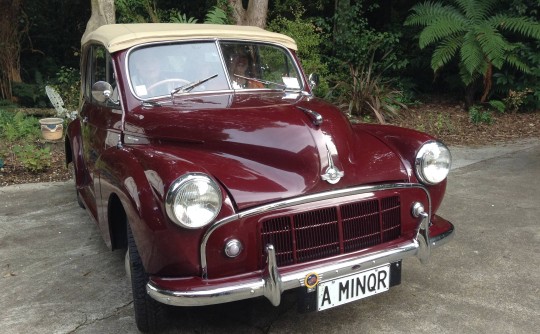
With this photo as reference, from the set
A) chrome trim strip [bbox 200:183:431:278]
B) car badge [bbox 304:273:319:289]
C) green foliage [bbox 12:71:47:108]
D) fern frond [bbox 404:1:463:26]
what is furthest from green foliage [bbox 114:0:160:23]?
car badge [bbox 304:273:319:289]

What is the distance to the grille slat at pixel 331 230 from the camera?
97.5 inches

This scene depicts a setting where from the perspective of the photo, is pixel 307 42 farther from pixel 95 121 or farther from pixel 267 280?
pixel 267 280

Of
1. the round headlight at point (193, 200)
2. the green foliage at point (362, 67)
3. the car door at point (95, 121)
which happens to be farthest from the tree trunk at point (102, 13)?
the round headlight at point (193, 200)

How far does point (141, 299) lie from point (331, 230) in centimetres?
101

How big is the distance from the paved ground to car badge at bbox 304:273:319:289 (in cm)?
47

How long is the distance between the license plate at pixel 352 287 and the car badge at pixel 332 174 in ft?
1.57

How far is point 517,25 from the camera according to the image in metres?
8.15

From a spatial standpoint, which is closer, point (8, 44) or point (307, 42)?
point (307, 42)

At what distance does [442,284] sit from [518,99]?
616cm

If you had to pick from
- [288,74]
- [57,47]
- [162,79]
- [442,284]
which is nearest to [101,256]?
[162,79]

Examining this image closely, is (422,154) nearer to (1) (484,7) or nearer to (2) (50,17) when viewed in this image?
(1) (484,7)

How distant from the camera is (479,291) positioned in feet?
10.5

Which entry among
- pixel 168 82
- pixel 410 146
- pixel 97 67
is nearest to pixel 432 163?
pixel 410 146

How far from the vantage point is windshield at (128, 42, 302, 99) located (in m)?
3.37
